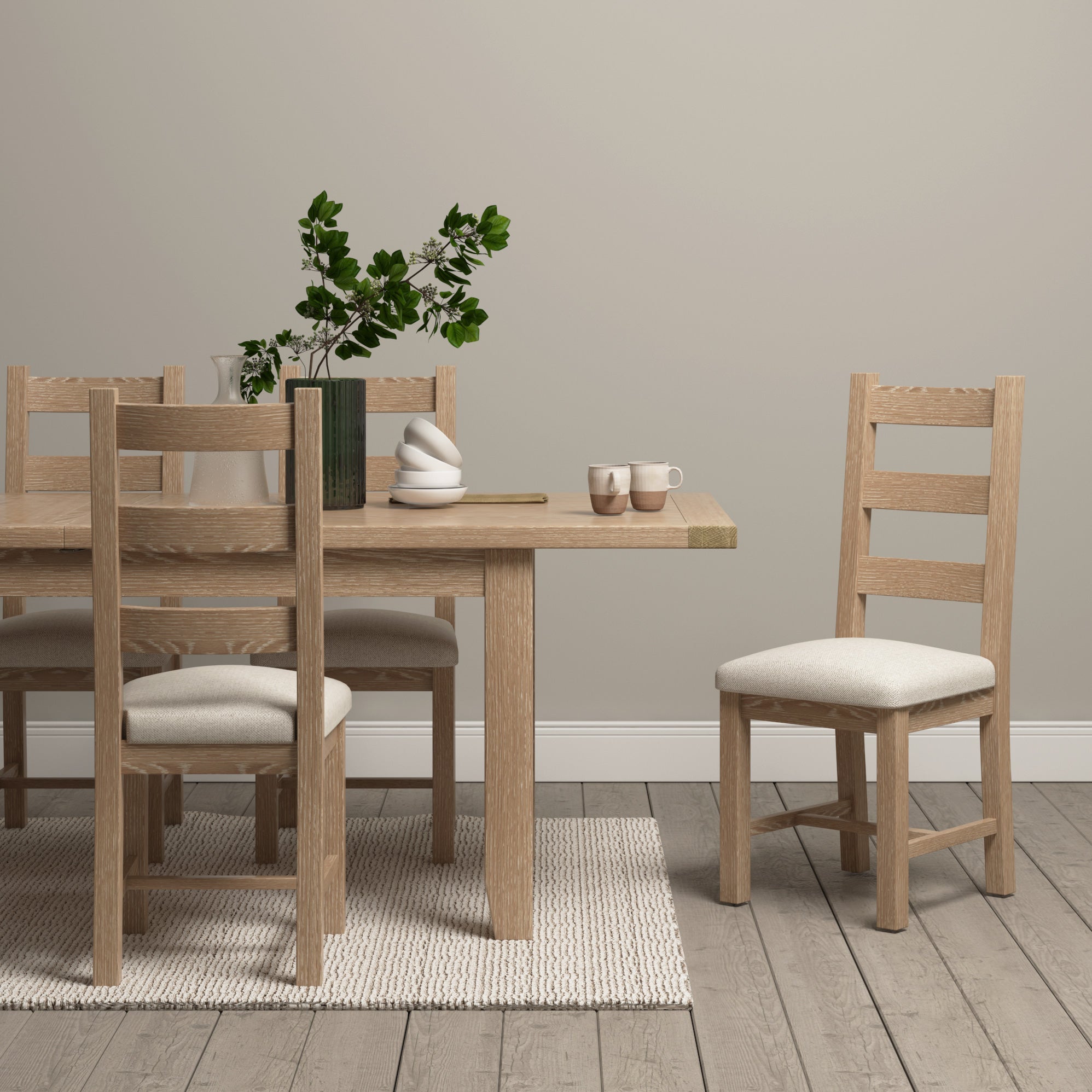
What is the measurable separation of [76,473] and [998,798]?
2.07 metres

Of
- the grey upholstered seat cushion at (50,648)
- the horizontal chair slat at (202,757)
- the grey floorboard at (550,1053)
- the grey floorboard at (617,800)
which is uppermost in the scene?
the grey upholstered seat cushion at (50,648)

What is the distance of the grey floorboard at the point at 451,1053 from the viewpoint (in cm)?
183

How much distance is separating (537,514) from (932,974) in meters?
1.01

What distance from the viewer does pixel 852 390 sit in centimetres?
267

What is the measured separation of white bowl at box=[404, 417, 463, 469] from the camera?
8.09 ft

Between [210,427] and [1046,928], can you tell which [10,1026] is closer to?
[210,427]

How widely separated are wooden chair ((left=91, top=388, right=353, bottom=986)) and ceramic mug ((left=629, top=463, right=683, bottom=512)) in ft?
2.08

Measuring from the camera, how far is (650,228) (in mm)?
3375

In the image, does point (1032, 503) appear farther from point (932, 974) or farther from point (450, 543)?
point (450, 543)

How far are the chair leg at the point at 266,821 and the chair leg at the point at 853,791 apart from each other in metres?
1.14

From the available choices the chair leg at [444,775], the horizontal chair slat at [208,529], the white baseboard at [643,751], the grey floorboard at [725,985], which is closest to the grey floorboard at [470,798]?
the white baseboard at [643,751]

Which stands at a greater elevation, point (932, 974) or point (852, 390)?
point (852, 390)

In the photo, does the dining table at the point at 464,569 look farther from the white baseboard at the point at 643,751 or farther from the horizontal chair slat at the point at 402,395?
the white baseboard at the point at 643,751

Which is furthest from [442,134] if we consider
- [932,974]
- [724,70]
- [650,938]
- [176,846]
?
[932,974]
